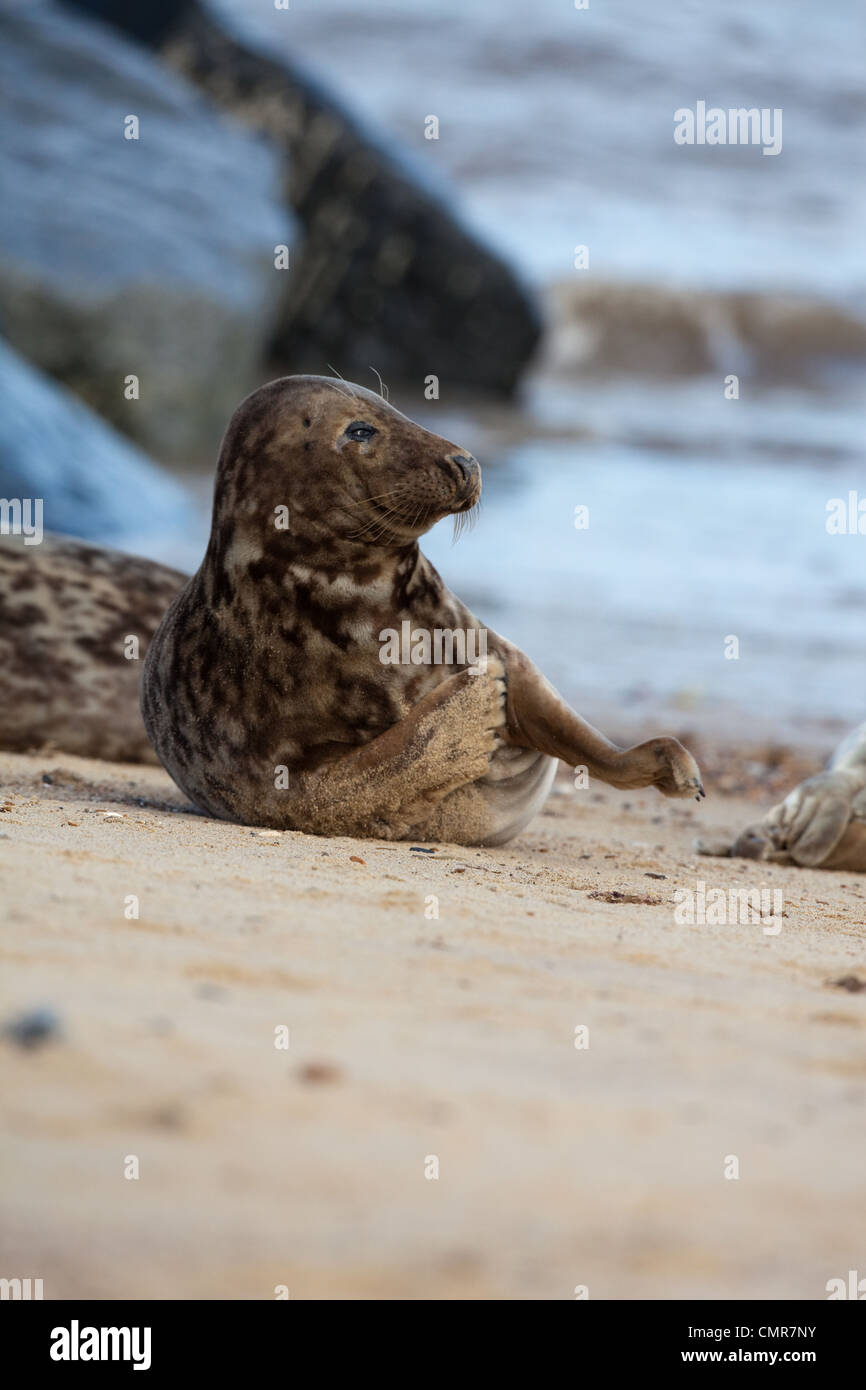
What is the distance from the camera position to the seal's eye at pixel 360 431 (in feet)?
11.7

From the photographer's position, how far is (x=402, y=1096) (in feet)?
6.05

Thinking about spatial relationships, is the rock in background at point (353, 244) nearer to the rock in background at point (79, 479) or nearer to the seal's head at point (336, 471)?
the rock in background at point (79, 479)

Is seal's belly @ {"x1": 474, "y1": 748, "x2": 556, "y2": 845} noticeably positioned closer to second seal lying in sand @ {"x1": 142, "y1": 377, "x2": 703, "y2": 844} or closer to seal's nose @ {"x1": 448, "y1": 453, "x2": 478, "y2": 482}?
second seal lying in sand @ {"x1": 142, "y1": 377, "x2": 703, "y2": 844}

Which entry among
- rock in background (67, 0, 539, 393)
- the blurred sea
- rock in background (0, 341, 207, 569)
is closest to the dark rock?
the blurred sea

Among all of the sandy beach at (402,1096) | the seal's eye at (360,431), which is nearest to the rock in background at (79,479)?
the seal's eye at (360,431)

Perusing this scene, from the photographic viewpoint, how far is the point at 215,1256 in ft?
5.09

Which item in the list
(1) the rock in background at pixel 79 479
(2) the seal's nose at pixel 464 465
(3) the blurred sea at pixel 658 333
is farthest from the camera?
(1) the rock in background at pixel 79 479

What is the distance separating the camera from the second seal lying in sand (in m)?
3.58

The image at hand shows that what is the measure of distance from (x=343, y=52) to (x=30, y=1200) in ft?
127

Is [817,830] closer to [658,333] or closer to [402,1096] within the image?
[402,1096]

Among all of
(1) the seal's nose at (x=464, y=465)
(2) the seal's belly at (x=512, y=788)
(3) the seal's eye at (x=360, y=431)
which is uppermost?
(3) the seal's eye at (x=360, y=431)

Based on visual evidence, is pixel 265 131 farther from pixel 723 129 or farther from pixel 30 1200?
pixel 723 129

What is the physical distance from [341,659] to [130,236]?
971 cm

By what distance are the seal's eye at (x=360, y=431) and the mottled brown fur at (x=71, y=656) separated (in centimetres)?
189
